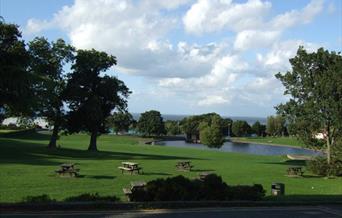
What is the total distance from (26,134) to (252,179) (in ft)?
225

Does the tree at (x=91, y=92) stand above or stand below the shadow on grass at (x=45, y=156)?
above

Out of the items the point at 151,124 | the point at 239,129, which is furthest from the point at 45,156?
the point at 239,129

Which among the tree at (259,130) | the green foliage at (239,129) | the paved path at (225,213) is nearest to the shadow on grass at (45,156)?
the paved path at (225,213)

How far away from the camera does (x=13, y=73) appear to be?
2838cm

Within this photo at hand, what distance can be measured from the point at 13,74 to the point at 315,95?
19140mm

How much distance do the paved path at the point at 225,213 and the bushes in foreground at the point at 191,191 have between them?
2.37 feet

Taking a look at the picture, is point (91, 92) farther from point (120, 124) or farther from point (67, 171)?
point (120, 124)

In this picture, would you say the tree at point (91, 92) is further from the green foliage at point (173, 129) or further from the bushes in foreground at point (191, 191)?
the green foliage at point (173, 129)

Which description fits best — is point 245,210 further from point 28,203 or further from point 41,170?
point 41,170

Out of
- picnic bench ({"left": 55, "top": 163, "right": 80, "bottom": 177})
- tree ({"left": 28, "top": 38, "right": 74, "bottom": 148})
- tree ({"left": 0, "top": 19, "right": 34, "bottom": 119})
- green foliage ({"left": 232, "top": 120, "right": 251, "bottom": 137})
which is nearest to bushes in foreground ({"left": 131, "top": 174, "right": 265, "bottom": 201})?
picnic bench ({"left": 55, "top": 163, "right": 80, "bottom": 177})

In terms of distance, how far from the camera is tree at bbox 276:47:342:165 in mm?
33875

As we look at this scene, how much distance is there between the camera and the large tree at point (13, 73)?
2844 cm

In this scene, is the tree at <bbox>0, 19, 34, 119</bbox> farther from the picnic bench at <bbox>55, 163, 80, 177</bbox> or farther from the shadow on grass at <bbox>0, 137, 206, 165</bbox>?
the picnic bench at <bbox>55, 163, 80, 177</bbox>

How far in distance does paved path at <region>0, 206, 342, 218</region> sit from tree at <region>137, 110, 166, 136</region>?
14060 cm
